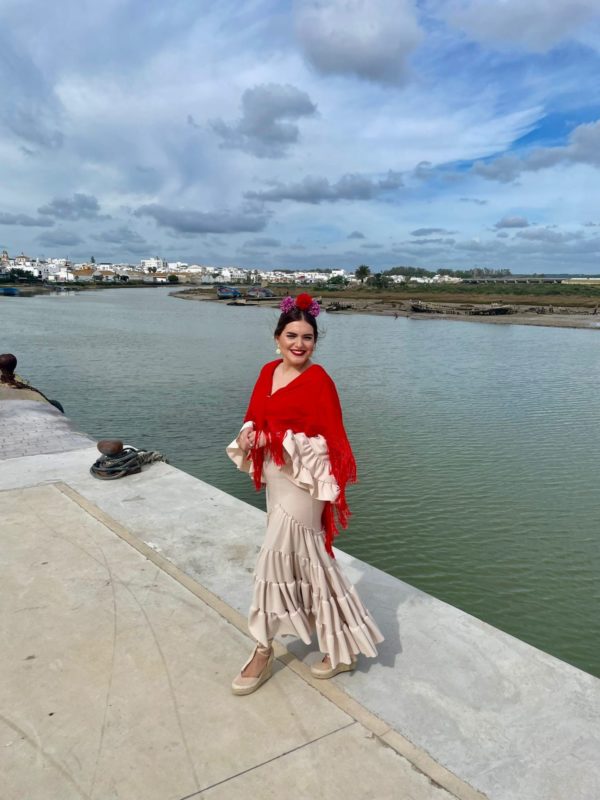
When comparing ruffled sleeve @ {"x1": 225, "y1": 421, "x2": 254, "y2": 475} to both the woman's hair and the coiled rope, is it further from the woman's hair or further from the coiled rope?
the coiled rope

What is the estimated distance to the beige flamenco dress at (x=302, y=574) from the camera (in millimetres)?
2971

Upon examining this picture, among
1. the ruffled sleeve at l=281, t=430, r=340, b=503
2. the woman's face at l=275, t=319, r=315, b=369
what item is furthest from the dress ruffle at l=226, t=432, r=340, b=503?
the woman's face at l=275, t=319, r=315, b=369

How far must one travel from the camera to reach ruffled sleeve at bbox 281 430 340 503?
288 centimetres

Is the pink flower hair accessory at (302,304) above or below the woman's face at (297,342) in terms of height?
above

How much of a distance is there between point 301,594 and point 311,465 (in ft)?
2.39

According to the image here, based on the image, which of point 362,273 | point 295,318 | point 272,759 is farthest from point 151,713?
point 362,273

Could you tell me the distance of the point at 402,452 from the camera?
10.4 m

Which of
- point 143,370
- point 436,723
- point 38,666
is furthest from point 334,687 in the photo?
point 143,370

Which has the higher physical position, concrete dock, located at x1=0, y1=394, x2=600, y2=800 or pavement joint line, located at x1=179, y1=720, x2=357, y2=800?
pavement joint line, located at x1=179, y1=720, x2=357, y2=800

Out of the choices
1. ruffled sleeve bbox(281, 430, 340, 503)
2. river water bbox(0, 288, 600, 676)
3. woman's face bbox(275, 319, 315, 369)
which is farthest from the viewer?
river water bbox(0, 288, 600, 676)

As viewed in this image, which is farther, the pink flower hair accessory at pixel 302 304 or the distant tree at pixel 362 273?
the distant tree at pixel 362 273

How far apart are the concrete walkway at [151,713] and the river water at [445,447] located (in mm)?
1929

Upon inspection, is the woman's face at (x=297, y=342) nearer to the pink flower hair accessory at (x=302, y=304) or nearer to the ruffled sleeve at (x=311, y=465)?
the pink flower hair accessory at (x=302, y=304)

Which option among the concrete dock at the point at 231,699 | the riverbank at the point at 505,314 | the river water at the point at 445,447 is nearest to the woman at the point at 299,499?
the concrete dock at the point at 231,699
